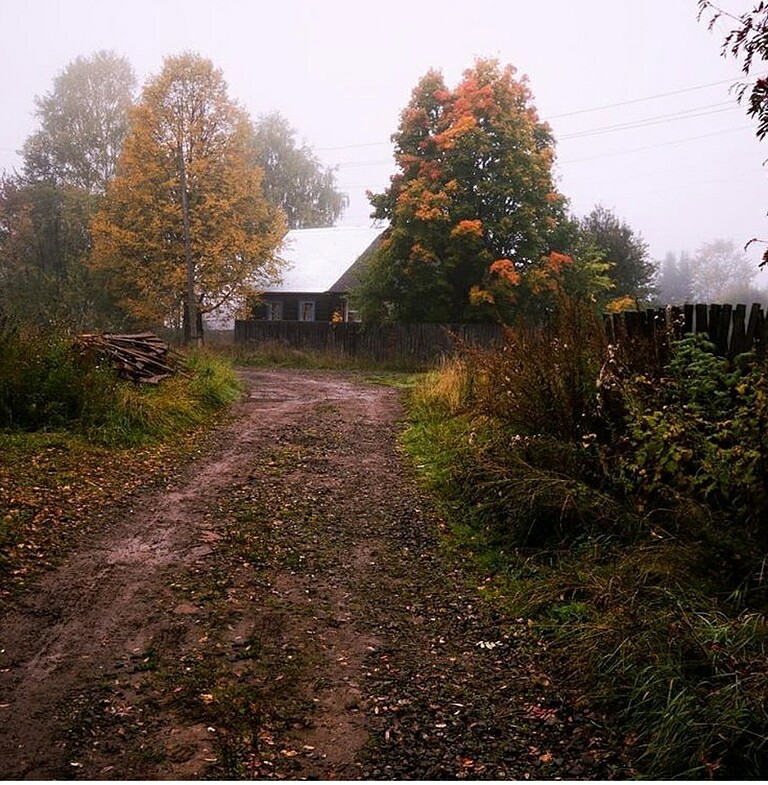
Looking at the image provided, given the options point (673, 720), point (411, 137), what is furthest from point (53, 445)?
point (411, 137)

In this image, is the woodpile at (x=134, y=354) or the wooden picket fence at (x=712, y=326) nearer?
the wooden picket fence at (x=712, y=326)

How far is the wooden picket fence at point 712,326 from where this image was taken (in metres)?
5.08

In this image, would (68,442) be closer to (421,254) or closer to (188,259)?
(421,254)

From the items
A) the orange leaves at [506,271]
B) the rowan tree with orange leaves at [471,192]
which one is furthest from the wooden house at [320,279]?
the orange leaves at [506,271]

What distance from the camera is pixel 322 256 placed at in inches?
1293

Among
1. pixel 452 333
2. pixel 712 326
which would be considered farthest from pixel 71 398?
pixel 712 326

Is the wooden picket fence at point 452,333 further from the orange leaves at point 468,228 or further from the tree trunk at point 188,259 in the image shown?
the tree trunk at point 188,259

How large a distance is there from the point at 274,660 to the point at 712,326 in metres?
4.35

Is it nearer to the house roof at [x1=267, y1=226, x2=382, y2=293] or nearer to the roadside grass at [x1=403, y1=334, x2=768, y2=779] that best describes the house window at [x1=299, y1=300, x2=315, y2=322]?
the house roof at [x1=267, y1=226, x2=382, y2=293]

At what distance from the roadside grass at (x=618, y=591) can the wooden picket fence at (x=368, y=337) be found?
14034 millimetres

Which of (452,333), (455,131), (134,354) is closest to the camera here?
(452,333)

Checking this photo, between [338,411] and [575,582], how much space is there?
7684 millimetres

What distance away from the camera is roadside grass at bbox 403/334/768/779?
2646 mm

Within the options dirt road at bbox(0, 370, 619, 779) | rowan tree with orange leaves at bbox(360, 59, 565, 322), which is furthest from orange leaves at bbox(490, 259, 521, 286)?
dirt road at bbox(0, 370, 619, 779)
